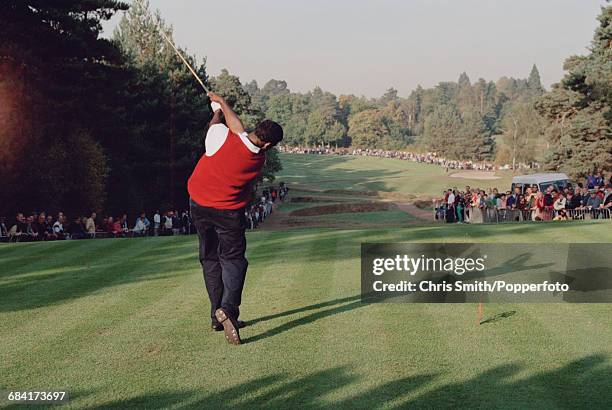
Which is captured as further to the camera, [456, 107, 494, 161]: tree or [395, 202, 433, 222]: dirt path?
[456, 107, 494, 161]: tree

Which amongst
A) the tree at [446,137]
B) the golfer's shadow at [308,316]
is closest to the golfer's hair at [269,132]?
the golfer's shadow at [308,316]

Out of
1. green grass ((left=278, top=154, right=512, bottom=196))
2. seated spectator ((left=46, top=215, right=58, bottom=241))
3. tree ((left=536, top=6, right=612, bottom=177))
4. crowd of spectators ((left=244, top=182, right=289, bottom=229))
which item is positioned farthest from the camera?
green grass ((left=278, top=154, right=512, bottom=196))

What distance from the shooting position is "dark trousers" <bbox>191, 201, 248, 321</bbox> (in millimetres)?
7555

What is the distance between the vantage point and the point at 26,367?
251 inches

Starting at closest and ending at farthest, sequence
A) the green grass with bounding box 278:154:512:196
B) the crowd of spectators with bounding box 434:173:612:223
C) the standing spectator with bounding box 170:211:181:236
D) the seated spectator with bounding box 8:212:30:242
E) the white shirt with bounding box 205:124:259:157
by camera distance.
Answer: the white shirt with bounding box 205:124:259:157, the seated spectator with bounding box 8:212:30:242, the crowd of spectators with bounding box 434:173:612:223, the standing spectator with bounding box 170:211:181:236, the green grass with bounding box 278:154:512:196

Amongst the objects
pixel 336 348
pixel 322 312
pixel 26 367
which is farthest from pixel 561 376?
pixel 26 367

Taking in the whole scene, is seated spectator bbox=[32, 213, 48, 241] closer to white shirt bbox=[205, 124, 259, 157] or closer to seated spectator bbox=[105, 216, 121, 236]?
seated spectator bbox=[105, 216, 121, 236]

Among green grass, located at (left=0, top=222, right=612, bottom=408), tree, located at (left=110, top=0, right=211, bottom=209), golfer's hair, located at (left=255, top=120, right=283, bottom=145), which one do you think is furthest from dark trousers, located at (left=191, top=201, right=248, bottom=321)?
tree, located at (left=110, top=0, right=211, bottom=209)

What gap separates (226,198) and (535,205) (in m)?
21.7

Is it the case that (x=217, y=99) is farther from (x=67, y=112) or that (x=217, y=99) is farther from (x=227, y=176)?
(x=67, y=112)

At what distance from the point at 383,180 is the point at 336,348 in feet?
272

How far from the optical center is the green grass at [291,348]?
18.6 feet

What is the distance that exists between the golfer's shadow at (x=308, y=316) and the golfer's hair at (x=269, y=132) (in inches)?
86.8

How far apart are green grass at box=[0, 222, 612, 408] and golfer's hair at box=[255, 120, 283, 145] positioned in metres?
2.22
